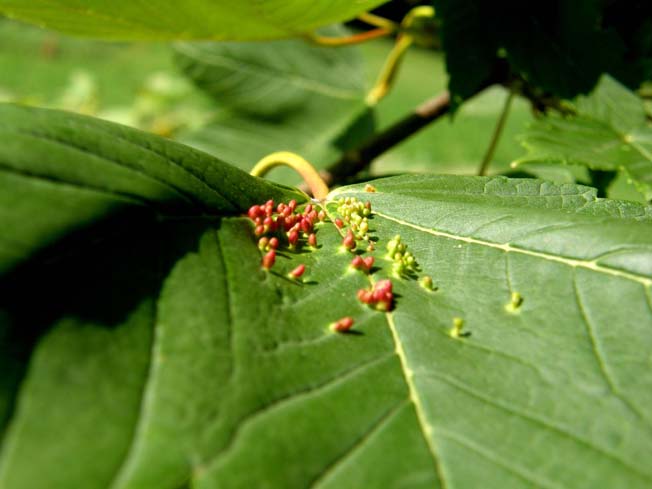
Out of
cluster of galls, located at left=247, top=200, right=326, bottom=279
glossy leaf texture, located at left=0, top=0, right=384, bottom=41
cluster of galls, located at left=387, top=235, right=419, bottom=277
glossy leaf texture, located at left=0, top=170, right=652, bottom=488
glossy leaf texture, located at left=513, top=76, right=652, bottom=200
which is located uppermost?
glossy leaf texture, located at left=0, top=0, right=384, bottom=41

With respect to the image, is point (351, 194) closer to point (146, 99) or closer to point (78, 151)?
point (78, 151)

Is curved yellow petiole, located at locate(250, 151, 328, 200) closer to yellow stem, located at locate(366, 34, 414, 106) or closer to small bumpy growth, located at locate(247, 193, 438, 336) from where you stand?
small bumpy growth, located at locate(247, 193, 438, 336)

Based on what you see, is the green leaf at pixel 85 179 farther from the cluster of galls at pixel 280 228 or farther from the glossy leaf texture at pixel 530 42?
the glossy leaf texture at pixel 530 42

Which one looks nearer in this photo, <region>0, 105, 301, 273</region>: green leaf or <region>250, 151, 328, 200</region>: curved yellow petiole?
<region>0, 105, 301, 273</region>: green leaf

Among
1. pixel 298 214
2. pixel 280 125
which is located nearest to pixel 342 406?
pixel 298 214

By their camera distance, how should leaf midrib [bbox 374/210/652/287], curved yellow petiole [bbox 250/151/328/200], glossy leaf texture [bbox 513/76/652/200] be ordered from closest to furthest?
leaf midrib [bbox 374/210/652/287] < curved yellow petiole [bbox 250/151/328/200] < glossy leaf texture [bbox 513/76/652/200]

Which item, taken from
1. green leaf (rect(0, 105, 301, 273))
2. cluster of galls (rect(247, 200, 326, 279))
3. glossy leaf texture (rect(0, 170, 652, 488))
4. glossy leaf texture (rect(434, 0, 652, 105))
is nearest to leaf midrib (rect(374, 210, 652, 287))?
glossy leaf texture (rect(0, 170, 652, 488))

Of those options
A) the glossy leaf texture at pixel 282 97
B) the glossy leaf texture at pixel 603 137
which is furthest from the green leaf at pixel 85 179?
the glossy leaf texture at pixel 282 97
